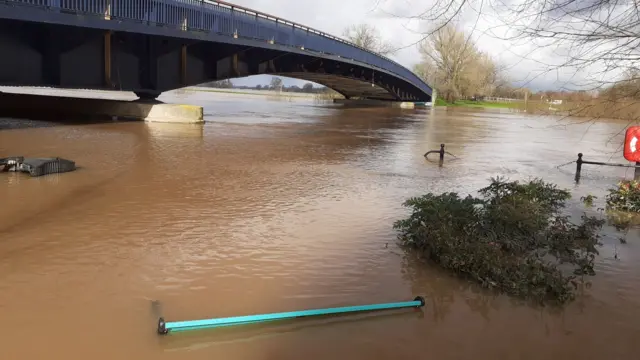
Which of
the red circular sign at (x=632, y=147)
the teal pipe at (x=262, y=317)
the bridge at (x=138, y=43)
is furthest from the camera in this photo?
the bridge at (x=138, y=43)

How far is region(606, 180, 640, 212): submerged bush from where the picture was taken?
9.58m

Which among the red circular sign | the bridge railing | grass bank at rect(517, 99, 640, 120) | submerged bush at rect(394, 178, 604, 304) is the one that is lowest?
submerged bush at rect(394, 178, 604, 304)

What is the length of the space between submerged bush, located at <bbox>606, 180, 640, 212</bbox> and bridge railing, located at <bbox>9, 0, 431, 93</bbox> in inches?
656

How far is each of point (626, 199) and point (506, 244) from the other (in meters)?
4.66

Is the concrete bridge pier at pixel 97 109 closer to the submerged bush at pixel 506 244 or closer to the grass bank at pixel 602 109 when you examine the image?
the submerged bush at pixel 506 244

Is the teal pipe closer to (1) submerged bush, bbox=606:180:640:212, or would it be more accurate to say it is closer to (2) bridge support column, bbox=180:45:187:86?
(1) submerged bush, bbox=606:180:640:212

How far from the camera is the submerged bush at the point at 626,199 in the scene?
31.4 feet

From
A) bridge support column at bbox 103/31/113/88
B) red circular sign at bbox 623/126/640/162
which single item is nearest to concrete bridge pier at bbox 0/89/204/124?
bridge support column at bbox 103/31/113/88

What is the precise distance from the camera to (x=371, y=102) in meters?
70.1

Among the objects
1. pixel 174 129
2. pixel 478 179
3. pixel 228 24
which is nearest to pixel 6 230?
pixel 478 179

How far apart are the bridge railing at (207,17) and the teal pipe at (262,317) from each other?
15.3 meters

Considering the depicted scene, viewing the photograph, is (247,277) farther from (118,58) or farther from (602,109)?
(118,58)

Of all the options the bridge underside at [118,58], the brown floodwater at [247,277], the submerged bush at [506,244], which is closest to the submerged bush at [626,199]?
the brown floodwater at [247,277]

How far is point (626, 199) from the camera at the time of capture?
9.77 meters
